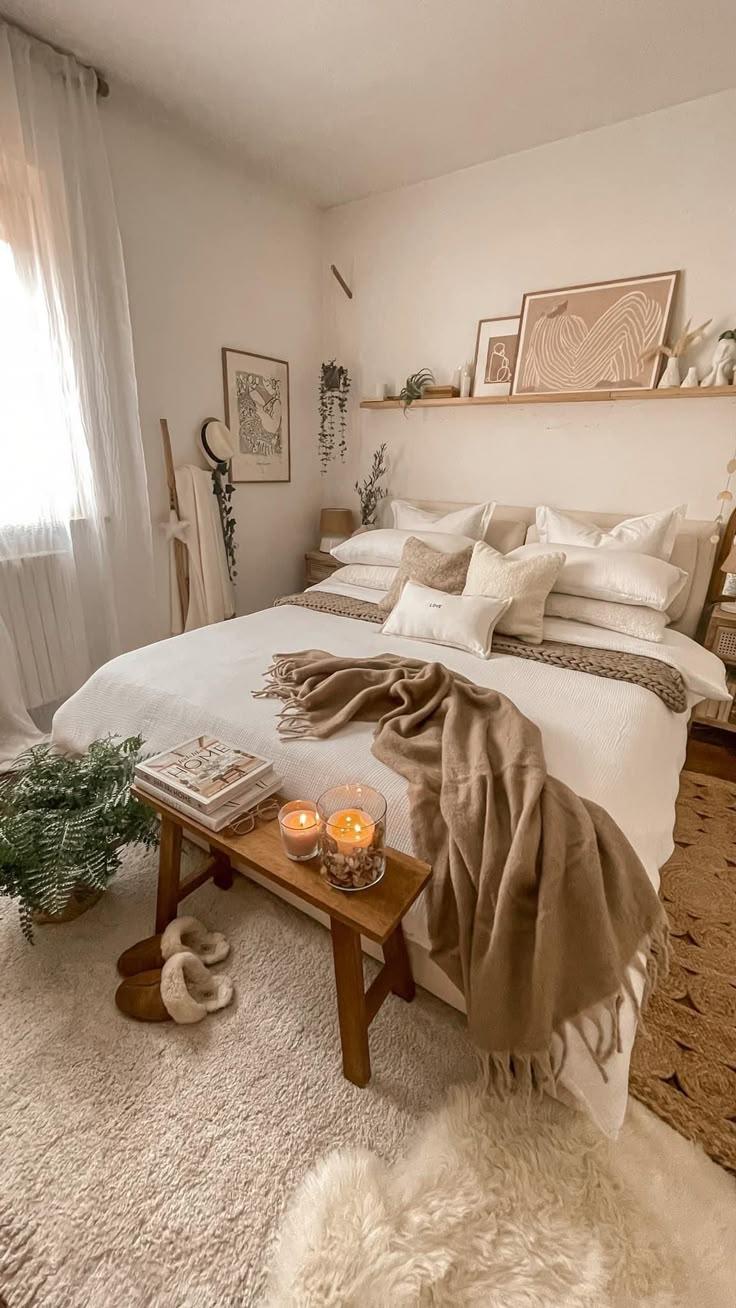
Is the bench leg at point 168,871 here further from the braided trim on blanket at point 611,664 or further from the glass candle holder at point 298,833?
the braided trim on blanket at point 611,664

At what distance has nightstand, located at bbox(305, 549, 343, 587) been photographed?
357 cm

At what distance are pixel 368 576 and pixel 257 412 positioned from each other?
132cm

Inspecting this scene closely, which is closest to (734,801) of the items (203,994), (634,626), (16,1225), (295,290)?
(634,626)

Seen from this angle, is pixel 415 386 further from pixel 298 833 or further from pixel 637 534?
pixel 298 833

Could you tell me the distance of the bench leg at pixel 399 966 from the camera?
4.06ft

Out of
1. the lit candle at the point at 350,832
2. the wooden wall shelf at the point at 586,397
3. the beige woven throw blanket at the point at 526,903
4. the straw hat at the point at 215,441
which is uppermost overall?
the wooden wall shelf at the point at 586,397

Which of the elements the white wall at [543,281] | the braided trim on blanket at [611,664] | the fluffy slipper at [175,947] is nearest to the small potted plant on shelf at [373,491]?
the white wall at [543,281]

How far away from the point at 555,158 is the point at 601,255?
53cm

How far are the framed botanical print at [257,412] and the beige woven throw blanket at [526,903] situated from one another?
8.46 feet

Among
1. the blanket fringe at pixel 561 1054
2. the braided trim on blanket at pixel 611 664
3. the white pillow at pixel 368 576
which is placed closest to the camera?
the blanket fringe at pixel 561 1054

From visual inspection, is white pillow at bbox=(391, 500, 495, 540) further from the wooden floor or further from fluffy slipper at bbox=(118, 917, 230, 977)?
fluffy slipper at bbox=(118, 917, 230, 977)

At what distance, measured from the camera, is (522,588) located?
7.13 ft

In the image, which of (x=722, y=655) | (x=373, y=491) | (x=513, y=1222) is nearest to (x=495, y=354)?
(x=373, y=491)

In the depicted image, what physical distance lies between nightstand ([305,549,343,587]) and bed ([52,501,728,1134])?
1.14 m
